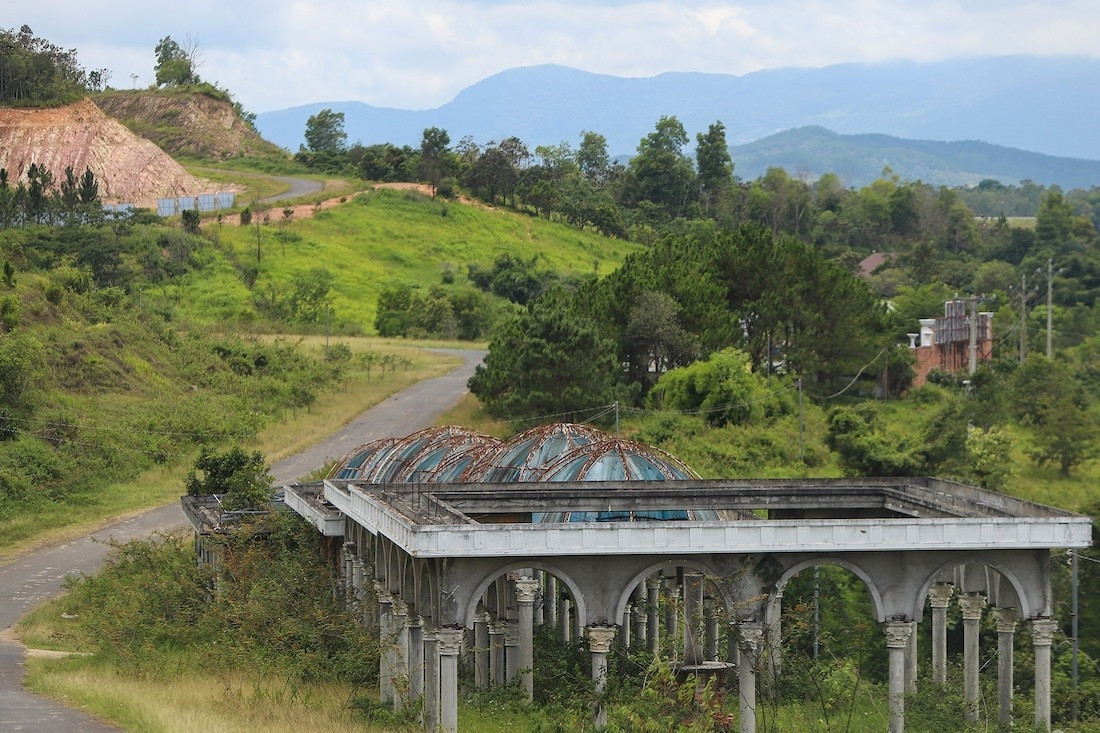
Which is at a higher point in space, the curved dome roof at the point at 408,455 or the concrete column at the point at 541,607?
the curved dome roof at the point at 408,455

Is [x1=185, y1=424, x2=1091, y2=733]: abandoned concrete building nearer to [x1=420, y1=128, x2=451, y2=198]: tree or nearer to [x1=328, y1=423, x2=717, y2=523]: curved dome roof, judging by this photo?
[x1=328, y1=423, x2=717, y2=523]: curved dome roof

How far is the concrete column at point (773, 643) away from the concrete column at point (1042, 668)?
4112 millimetres

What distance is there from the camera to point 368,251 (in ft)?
317

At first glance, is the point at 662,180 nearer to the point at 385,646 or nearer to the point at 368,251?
the point at 368,251

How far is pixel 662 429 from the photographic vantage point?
55.7 m

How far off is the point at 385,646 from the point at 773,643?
6.61 meters

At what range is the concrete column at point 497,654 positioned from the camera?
3041cm

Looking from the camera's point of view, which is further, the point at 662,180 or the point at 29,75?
the point at 662,180

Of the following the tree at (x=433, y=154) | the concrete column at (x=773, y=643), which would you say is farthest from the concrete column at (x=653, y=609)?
the tree at (x=433, y=154)

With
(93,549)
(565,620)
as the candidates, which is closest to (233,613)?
(565,620)

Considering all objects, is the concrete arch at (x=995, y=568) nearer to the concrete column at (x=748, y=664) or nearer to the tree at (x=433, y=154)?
the concrete column at (x=748, y=664)

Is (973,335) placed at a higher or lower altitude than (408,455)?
higher

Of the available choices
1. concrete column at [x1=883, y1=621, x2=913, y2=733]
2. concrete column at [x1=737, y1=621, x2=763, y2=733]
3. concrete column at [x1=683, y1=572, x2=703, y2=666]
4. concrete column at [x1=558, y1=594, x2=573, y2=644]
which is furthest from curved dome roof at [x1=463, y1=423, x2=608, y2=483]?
concrete column at [x1=883, y1=621, x2=913, y2=733]

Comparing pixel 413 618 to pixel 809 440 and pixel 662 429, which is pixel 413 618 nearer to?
pixel 662 429
